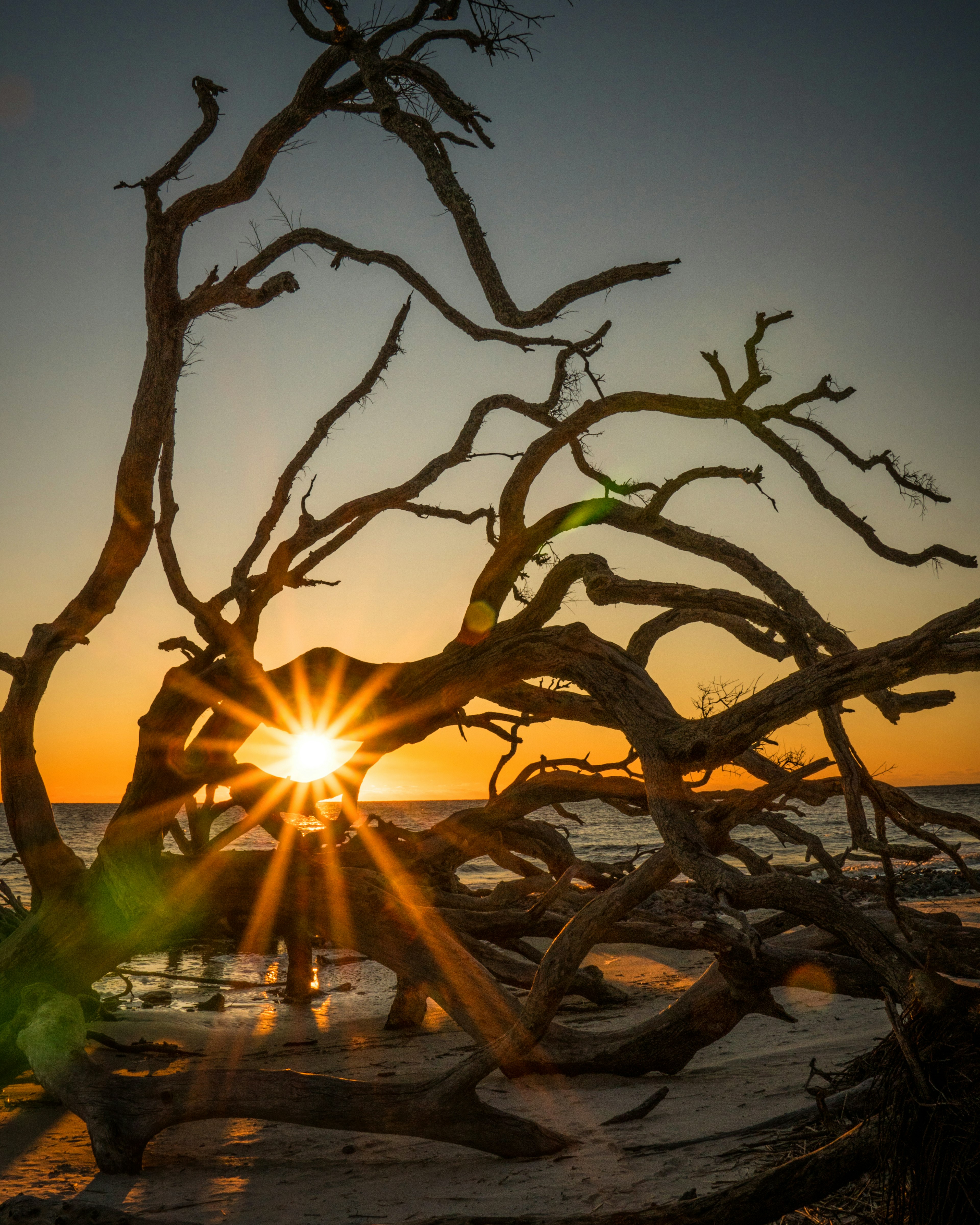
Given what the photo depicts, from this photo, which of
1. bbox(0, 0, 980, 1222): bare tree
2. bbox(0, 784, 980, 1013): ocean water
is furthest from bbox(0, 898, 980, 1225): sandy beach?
bbox(0, 784, 980, 1013): ocean water

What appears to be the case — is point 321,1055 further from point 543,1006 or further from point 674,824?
point 674,824

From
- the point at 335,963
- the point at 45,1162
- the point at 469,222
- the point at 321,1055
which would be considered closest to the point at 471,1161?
the point at 45,1162

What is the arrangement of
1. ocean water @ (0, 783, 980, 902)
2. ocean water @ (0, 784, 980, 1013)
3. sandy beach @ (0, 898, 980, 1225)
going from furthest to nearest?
ocean water @ (0, 783, 980, 902) → ocean water @ (0, 784, 980, 1013) → sandy beach @ (0, 898, 980, 1225)

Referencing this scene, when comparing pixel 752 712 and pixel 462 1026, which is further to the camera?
pixel 462 1026

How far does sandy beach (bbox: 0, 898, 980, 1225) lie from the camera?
3605 millimetres

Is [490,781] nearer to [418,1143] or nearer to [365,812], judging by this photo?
[418,1143]

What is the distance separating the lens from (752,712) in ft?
14.1

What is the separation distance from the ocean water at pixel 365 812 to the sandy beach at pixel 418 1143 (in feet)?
5.91

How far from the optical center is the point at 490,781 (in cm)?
790

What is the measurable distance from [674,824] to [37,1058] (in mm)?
3469

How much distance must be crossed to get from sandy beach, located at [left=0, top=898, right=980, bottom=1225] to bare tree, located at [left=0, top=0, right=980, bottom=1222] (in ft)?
0.77

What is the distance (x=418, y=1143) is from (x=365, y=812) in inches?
395

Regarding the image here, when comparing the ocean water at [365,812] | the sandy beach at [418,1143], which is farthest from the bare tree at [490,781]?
the ocean water at [365,812]

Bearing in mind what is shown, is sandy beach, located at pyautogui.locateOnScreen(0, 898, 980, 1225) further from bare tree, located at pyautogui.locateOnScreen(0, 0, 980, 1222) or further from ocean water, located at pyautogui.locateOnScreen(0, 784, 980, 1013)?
ocean water, located at pyautogui.locateOnScreen(0, 784, 980, 1013)
